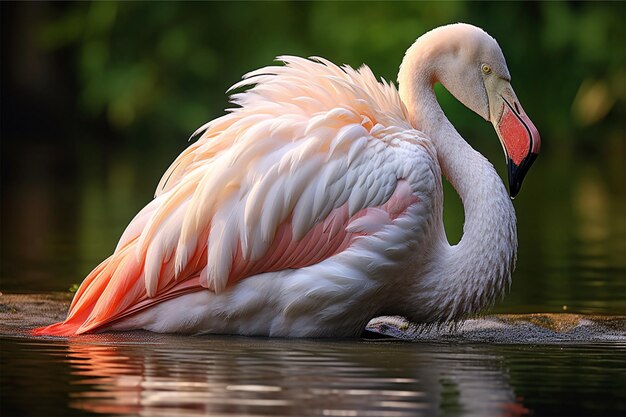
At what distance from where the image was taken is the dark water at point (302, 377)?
164 inches

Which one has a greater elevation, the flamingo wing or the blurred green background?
the blurred green background

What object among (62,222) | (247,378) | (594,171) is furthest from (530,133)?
(594,171)

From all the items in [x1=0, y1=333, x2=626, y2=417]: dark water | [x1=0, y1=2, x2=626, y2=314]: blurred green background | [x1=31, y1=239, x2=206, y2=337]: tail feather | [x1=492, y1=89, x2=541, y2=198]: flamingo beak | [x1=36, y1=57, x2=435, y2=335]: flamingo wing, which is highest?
[x1=0, y1=2, x2=626, y2=314]: blurred green background

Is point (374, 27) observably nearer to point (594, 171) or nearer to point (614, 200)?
point (594, 171)

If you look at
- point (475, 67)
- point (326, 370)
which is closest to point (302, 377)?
point (326, 370)

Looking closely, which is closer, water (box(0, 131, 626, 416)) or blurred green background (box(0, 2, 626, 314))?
water (box(0, 131, 626, 416))

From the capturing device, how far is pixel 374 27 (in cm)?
2280

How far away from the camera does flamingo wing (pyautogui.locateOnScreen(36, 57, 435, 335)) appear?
228 inches

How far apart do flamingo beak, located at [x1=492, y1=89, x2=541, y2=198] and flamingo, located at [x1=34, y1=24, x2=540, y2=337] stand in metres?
0.19

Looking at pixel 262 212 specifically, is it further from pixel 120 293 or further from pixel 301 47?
pixel 301 47

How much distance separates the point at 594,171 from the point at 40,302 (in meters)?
13.3

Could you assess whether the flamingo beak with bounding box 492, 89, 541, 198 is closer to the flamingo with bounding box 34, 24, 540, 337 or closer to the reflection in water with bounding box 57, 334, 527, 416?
the flamingo with bounding box 34, 24, 540, 337

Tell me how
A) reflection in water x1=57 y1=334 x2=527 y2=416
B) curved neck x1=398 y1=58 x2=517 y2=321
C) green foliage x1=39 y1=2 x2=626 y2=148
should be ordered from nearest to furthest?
reflection in water x1=57 y1=334 x2=527 y2=416, curved neck x1=398 y1=58 x2=517 y2=321, green foliage x1=39 y1=2 x2=626 y2=148

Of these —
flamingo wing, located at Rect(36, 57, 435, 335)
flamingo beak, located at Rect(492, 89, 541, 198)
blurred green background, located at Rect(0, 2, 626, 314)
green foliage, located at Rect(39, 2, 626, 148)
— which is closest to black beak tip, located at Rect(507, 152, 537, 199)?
flamingo beak, located at Rect(492, 89, 541, 198)
